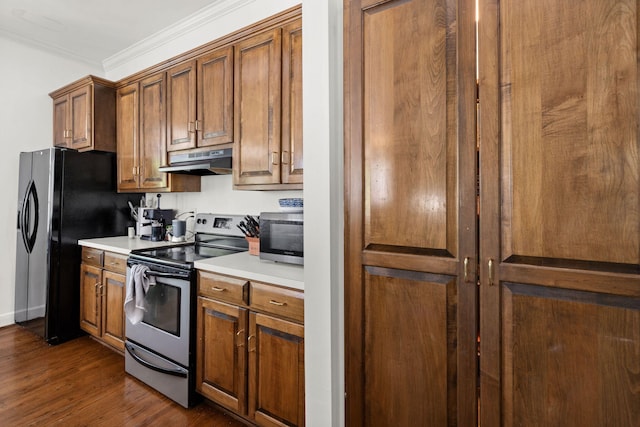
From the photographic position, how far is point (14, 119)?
10.5 ft

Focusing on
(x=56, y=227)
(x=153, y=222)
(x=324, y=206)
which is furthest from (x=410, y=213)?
(x=56, y=227)

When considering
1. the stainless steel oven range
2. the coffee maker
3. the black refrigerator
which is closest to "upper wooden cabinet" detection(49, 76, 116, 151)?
the black refrigerator

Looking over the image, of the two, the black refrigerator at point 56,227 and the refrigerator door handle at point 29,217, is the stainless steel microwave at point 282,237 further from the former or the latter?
the refrigerator door handle at point 29,217

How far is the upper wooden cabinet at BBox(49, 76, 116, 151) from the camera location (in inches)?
121

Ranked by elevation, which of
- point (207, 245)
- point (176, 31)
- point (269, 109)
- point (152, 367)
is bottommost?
point (152, 367)

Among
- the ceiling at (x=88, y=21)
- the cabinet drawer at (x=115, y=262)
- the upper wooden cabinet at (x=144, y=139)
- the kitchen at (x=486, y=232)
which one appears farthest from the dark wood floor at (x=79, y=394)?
the ceiling at (x=88, y=21)

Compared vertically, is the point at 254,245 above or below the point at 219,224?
below

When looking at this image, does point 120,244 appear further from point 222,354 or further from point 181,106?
point 222,354

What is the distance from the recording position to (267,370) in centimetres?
168

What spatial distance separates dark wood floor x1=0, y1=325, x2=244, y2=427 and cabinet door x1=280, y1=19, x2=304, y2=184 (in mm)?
1555

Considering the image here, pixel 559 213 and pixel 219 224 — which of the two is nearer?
pixel 559 213

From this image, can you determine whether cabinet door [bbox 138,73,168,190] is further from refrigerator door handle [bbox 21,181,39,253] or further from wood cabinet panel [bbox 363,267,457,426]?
wood cabinet panel [bbox 363,267,457,426]

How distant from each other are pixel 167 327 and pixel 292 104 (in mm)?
1637

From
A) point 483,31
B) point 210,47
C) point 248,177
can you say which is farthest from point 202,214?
point 483,31
